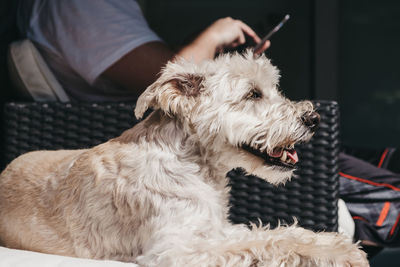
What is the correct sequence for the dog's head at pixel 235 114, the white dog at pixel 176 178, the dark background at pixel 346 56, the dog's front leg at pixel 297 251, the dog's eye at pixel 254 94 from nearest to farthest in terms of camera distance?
1. the dog's front leg at pixel 297 251
2. the white dog at pixel 176 178
3. the dog's head at pixel 235 114
4. the dog's eye at pixel 254 94
5. the dark background at pixel 346 56

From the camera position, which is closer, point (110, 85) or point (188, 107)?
point (188, 107)

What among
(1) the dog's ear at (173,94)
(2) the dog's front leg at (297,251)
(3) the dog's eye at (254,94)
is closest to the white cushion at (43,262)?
(2) the dog's front leg at (297,251)

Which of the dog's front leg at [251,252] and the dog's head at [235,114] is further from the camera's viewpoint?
the dog's head at [235,114]

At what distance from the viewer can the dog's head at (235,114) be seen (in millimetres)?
1613

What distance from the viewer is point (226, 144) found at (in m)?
1.63

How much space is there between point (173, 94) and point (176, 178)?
291mm

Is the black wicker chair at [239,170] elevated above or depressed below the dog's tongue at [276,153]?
below

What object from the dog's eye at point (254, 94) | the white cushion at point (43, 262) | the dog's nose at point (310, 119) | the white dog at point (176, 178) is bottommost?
the white cushion at point (43, 262)

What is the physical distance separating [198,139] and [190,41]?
0.84 m

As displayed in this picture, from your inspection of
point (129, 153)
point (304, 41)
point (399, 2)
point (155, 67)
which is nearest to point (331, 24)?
point (304, 41)

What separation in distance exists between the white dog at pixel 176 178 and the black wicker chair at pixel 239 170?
0.79ft

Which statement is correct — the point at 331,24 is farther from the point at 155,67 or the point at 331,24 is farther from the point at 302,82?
the point at 155,67

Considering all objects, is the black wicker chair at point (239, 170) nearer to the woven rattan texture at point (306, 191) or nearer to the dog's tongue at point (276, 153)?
the woven rattan texture at point (306, 191)

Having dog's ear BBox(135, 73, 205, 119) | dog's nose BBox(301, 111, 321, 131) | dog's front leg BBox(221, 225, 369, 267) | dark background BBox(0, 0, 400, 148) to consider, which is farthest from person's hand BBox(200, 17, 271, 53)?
dark background BBox(0, 0, 400, 148)
